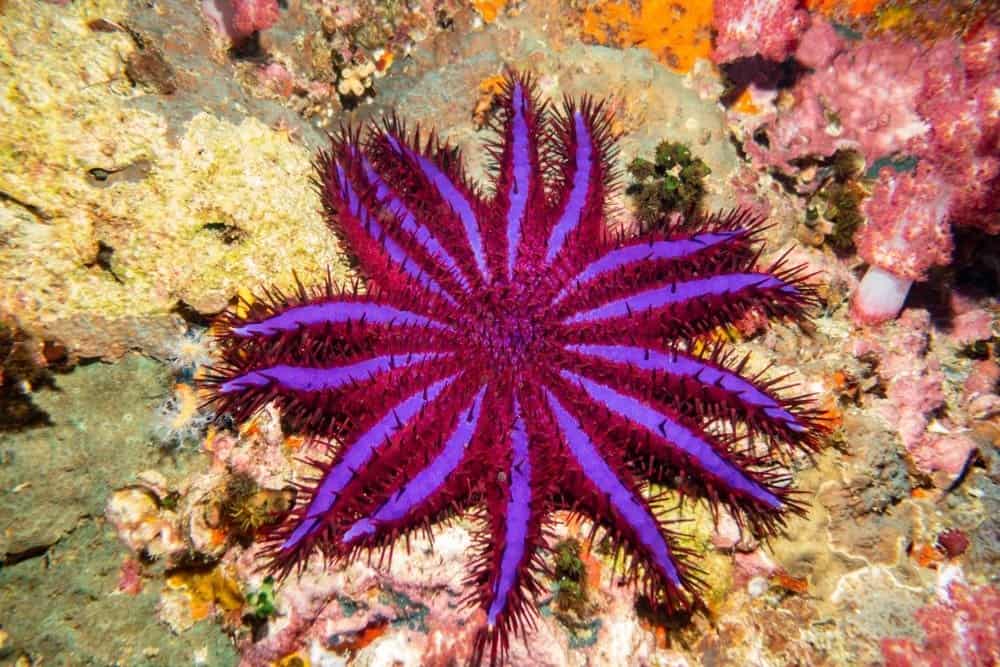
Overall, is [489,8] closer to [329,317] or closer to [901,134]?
[329,317]

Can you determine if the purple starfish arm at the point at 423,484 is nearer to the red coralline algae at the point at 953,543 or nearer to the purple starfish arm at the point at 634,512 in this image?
the purple starfish arm at the point at 634,512

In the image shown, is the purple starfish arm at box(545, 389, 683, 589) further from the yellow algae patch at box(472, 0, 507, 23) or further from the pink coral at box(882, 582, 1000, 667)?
A: the yellow algae patch at box(472, 0, 507, 23)

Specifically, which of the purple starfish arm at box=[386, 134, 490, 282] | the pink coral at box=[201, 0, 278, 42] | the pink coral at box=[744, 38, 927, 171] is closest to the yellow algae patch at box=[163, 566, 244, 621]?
the purple starfish arm at box=[386, 134, 490, 282]

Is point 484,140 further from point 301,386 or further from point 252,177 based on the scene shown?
point 301,386

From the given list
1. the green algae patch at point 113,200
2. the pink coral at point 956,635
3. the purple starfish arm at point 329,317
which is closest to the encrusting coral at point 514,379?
the purple starfish arm at point 329,317

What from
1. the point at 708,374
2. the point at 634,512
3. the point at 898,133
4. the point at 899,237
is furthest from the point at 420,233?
the point at 898,133
